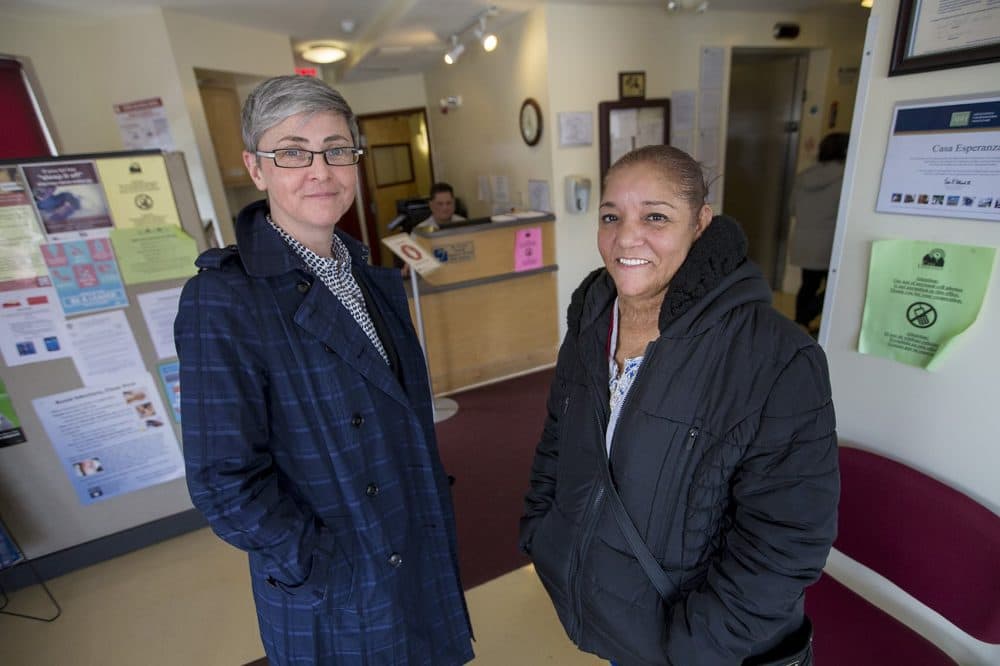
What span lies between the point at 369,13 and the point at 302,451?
12.4ft

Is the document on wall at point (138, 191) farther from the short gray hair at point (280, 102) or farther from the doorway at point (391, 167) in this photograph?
the doorway at point (391, 167)

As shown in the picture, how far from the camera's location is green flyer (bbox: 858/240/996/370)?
105 centimetres

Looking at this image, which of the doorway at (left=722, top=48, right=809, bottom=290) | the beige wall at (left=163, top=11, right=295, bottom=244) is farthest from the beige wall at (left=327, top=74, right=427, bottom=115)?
the doorway at (left=722, top=48, right=809, bottom=290)

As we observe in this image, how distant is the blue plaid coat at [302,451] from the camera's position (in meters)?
0.84

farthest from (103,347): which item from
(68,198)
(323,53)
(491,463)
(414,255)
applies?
(323,53)

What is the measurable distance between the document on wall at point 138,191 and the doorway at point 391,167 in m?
4.05

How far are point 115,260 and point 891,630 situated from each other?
2.81 metres

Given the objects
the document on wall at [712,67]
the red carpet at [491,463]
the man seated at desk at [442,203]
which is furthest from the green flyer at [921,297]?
the man seated at desk at [442,203]

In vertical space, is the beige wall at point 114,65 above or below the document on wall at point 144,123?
above

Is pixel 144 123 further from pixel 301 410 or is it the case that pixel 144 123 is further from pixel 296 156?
pixel 301 410

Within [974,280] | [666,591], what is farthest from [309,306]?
[974,280]

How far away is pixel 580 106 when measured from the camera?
3449 mm

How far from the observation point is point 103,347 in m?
2.00

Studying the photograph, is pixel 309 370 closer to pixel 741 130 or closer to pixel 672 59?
pixel 672 59
